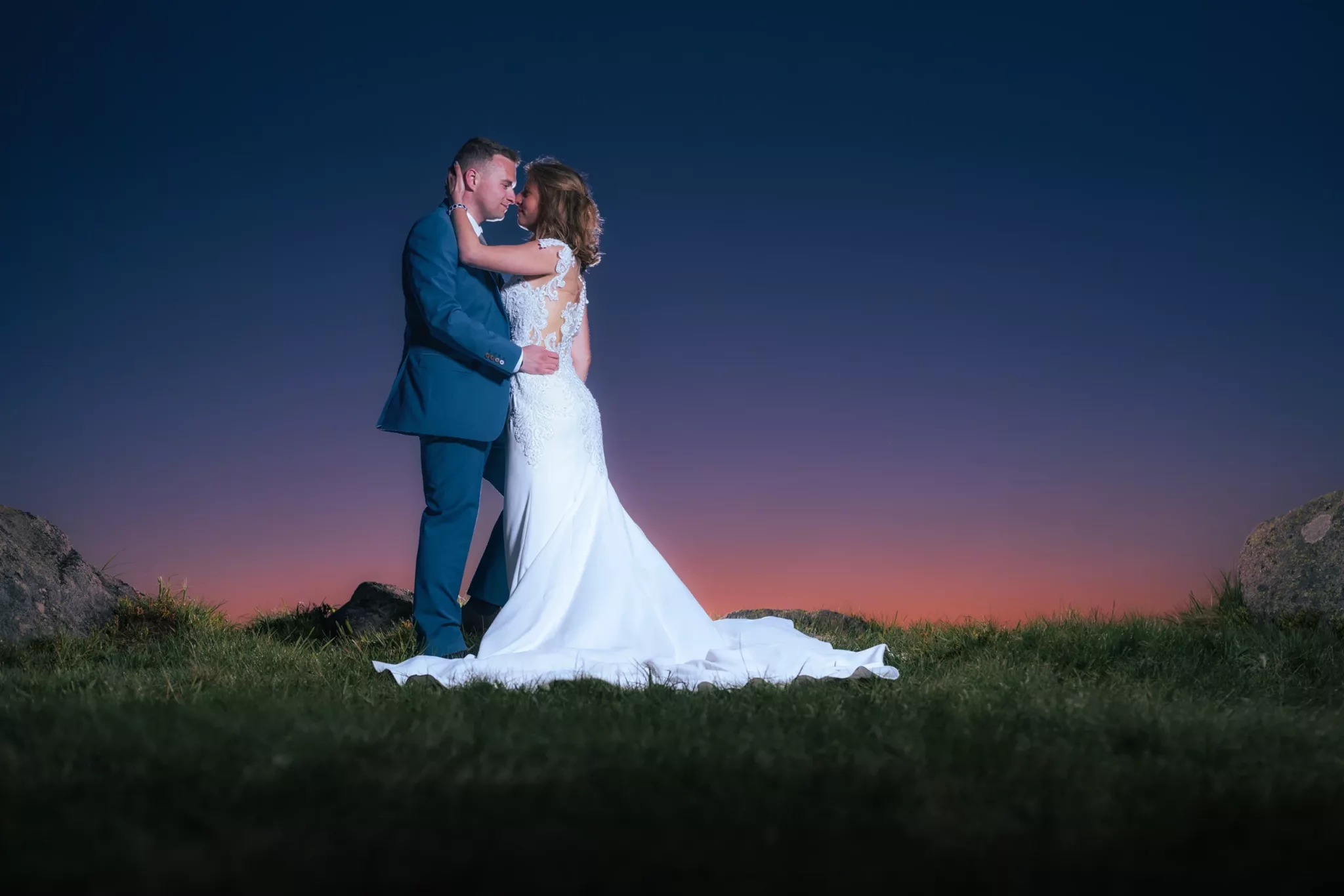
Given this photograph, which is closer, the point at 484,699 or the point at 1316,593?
the point at 484,699

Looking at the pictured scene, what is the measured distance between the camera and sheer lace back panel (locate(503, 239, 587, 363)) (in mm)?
6555

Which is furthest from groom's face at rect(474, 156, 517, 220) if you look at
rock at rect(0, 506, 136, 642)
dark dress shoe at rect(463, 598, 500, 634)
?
rock at rect(0, 506, 136, 642)

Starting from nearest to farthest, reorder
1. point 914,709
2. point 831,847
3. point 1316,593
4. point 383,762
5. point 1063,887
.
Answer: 1. point 1063,887
2. point 831,847
3. point 383,762
4. point 914,709
5. point 1316,593

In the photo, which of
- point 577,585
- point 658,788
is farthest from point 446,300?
point 658,788

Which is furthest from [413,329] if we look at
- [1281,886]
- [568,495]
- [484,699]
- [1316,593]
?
[1316,593]

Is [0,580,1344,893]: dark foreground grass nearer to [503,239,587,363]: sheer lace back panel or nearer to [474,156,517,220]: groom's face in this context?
[503,239,587,363]: sheer lace back panel

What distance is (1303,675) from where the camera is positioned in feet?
21.9

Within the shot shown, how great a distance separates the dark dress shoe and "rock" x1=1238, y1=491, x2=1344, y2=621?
6311mm

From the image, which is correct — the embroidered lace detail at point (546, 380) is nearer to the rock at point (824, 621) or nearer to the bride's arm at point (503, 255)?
the bride's arm at point (503, 255)

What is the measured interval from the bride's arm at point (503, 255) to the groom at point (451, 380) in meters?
0.08

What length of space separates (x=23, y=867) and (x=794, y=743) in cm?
241

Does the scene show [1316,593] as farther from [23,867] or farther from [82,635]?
[82,635]

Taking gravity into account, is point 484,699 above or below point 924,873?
above

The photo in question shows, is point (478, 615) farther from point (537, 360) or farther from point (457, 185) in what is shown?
point (457, 185)
